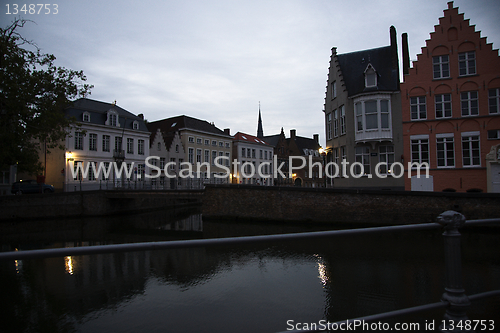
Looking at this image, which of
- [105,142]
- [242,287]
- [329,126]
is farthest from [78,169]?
[242,287]

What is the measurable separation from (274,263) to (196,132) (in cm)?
4105

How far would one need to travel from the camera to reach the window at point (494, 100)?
21.0 m

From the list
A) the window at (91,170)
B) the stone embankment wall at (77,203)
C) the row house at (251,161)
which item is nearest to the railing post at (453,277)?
the stone embankment wall at (77,203)

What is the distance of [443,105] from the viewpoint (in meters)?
22.4

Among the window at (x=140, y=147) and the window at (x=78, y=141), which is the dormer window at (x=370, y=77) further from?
the window at (x=78, y=141)

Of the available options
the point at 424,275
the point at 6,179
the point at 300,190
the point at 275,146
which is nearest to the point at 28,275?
the point at 424,275

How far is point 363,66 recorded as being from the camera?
1029 inches

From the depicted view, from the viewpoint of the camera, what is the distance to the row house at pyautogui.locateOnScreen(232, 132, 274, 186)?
57.0 meters

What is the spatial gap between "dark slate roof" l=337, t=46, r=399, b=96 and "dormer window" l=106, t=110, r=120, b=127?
28.4 m

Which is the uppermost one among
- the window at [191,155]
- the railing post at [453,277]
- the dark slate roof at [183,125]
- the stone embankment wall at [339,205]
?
the dark slate roof at [183,125]

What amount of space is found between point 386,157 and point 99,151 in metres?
32.3

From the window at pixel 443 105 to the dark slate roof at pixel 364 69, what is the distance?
9.79 feet

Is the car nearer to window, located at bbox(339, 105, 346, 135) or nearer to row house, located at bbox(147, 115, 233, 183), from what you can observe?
row house, located at bbox(147, 115, 233, 183)

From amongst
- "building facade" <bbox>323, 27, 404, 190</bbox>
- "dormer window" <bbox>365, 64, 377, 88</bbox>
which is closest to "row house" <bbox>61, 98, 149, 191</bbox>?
"building facade" <bbox>323, 27, 404, 190</bbox>
